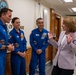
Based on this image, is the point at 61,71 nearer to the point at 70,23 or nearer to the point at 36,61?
the point at 70,23

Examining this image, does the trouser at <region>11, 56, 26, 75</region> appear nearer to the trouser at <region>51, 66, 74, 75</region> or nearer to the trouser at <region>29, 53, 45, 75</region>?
the trouser at <region>29, 53, 45, 75</region>

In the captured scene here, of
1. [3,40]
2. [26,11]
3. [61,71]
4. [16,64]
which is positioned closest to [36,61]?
[16,64]

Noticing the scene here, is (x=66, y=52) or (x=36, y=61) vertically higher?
(x=66, y=52)

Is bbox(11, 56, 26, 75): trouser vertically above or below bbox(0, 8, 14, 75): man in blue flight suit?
below

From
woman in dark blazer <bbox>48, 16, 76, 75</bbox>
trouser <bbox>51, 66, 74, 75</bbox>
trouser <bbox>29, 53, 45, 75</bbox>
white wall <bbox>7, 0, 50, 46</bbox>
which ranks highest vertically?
white wall <bbox>7, 0, 50, 46</bbox>

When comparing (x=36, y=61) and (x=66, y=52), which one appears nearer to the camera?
(x=66, y=52)

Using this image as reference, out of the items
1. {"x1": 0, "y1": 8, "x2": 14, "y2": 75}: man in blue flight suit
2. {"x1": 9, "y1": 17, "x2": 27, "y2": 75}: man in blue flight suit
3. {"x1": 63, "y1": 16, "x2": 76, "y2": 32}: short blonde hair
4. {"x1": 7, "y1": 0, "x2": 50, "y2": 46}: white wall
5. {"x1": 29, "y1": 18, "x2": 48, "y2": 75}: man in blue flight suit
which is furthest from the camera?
{"x1": 7, "y1": 0, "x2": 50, "y2": 46}: white wall

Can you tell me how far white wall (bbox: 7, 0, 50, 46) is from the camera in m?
4.29

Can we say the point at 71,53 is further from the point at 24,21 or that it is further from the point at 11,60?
the point at 24,21

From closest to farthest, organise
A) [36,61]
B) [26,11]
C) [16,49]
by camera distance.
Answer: [16,49]
[36,61]
[26,11]

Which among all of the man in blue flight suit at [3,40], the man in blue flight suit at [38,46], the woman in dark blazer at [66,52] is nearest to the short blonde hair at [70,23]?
the woman in dark blazer at [66,52]

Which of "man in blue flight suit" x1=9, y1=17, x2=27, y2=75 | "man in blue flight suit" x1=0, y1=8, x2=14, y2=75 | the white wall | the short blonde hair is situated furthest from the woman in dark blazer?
the white wall

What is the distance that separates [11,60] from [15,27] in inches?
26.0

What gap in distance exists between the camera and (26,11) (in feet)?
16.4
